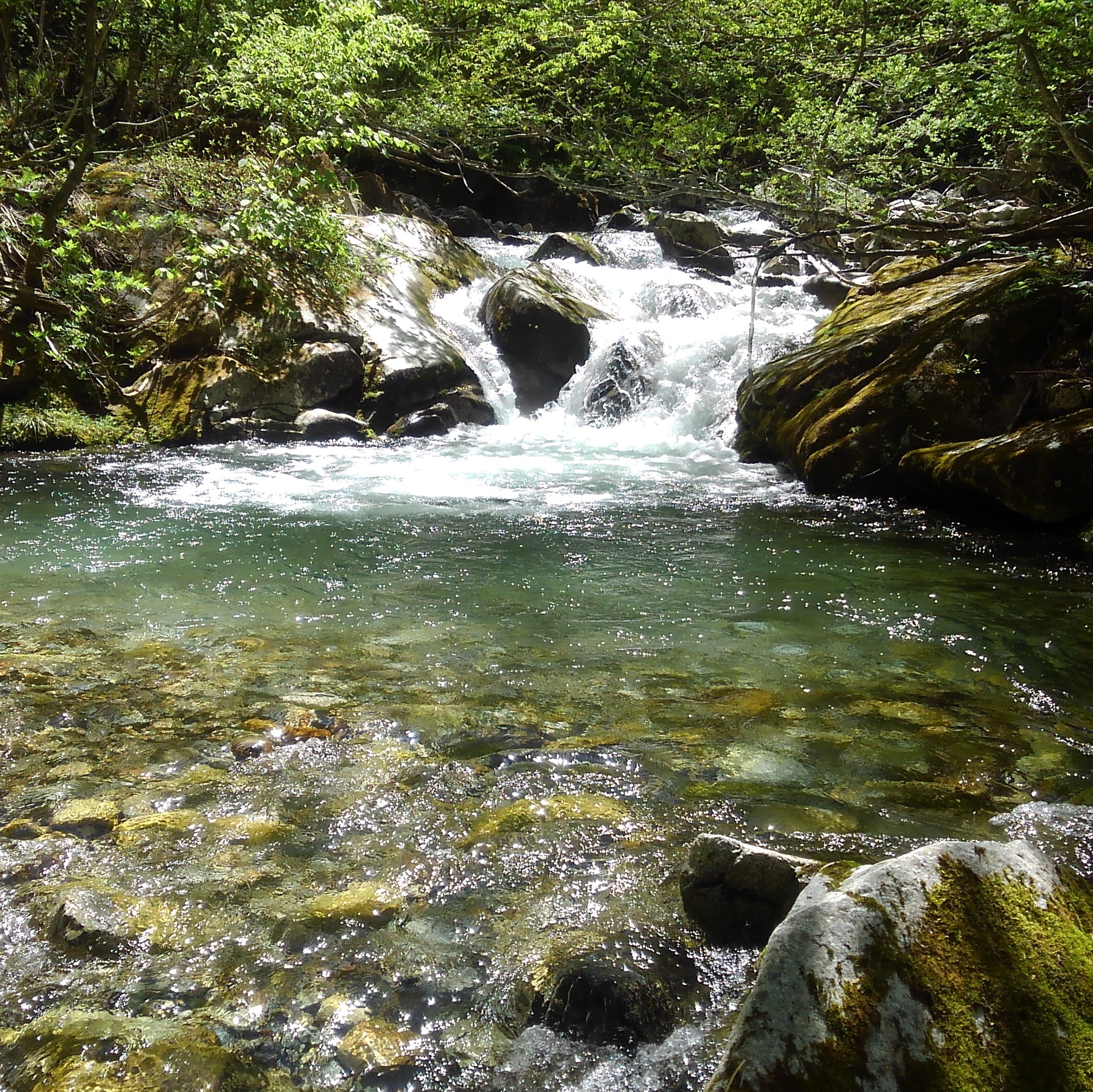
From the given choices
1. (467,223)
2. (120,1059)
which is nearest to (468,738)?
(120,1059)

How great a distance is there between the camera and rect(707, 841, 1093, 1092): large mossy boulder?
140 centimetres

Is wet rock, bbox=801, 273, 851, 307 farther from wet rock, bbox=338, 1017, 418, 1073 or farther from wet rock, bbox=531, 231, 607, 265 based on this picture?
wet rock, bbox=338, 1017, 418, 1073

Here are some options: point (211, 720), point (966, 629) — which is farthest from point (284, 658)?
point (966, 629)

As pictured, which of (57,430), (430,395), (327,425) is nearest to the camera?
(57,430)

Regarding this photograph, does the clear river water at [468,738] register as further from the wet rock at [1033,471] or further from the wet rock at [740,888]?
the wet rock at [1033,471]

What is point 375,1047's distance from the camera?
1.91 metres

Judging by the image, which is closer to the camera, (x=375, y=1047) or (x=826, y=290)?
(x=375, y=1047)

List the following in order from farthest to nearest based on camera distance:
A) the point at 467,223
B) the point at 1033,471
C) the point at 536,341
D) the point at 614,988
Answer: the point at 467,223 → the point at 536,341 → the point at 1033,471 → the point at 614,988

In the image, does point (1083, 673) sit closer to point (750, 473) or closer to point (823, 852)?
point (823, 852)

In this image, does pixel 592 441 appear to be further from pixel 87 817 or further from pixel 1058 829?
pixel 87 817

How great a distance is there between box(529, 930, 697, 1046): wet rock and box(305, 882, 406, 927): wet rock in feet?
1.71

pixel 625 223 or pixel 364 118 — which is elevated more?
pixel 625 223

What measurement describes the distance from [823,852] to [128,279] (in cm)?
901

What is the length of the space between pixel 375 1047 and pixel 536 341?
13996 millimetres
